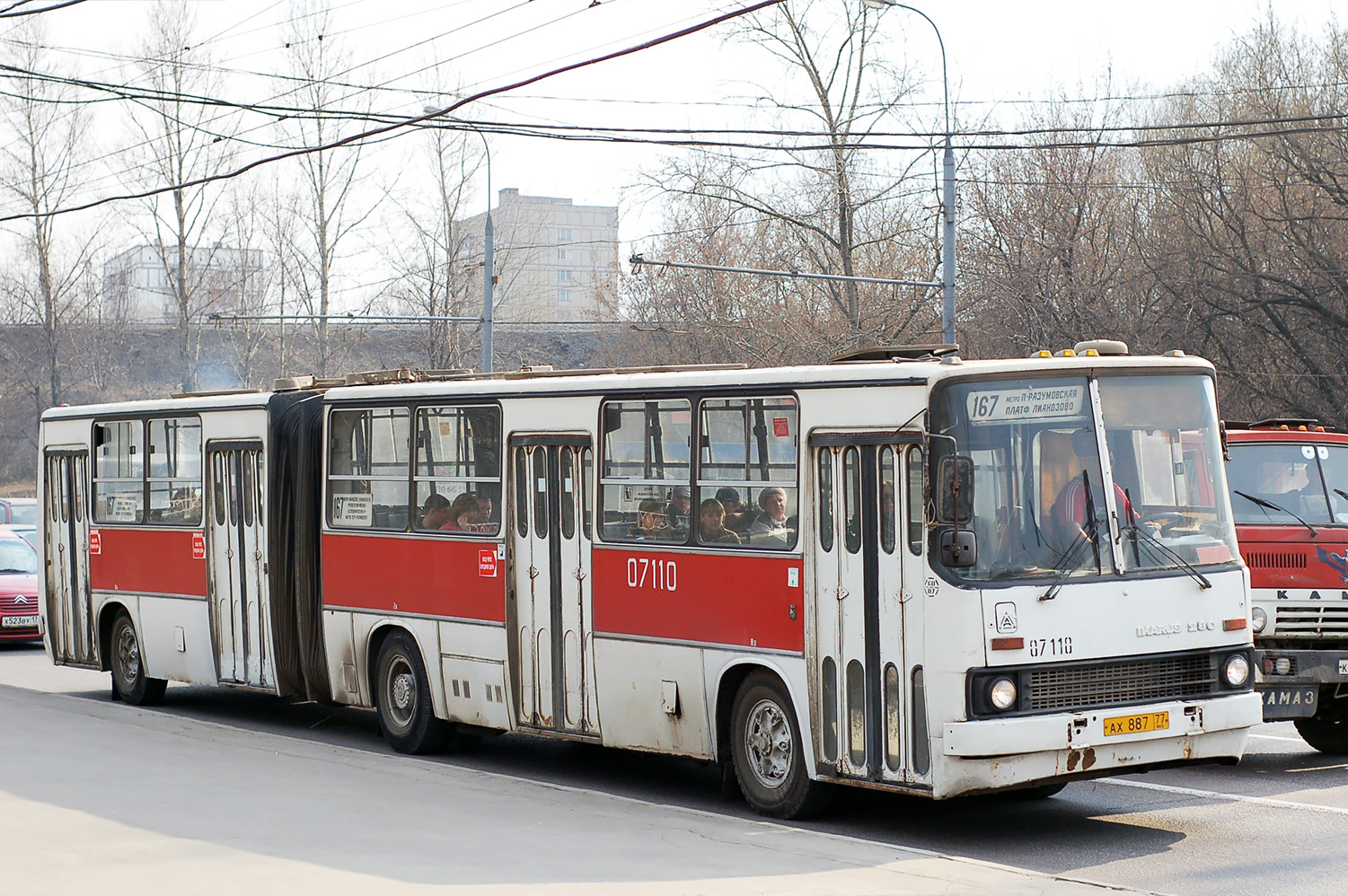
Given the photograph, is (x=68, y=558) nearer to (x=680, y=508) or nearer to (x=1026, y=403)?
(x=680, y=508)

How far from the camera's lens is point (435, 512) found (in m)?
12.8

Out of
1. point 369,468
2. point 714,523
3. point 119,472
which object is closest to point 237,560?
point 369,468

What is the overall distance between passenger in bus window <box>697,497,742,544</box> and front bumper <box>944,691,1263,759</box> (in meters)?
2.17

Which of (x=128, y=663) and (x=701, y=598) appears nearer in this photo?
(x=701, y=598)

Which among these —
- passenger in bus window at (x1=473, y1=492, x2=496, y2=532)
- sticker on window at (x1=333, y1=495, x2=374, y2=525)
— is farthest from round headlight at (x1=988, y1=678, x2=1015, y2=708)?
sticker on window at (x1=333, y1=495, x2=374, y2=525)

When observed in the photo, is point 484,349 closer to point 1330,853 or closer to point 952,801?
point 952,801

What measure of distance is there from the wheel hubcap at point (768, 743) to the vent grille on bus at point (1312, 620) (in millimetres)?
4038

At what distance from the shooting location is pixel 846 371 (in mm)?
9430

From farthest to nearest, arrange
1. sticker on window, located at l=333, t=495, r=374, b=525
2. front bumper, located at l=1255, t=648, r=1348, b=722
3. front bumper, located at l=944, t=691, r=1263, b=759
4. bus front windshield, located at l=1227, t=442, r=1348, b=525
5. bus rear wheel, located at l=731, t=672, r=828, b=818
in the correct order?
sticker on window, located at l=333, t=495, r=374, b=525 → bus front windshield, located at l=1227, t=442, r=1348, b=525 → front bumper, located at l=1255, t=648, r=1348, b=722 → bus rear wheel, located at l=731, t=672, r=828, b=818 → front bumper, located at l=944, t=691, r=1263, b=759

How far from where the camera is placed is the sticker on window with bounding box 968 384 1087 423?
8.99 meters

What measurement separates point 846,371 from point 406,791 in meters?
3.96

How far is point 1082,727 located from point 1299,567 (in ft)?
11.7

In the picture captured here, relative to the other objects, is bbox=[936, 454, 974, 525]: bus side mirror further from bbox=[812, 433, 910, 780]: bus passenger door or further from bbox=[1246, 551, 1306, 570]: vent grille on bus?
bbox=[1246, 551, 1306, 570]: vent grille on bus

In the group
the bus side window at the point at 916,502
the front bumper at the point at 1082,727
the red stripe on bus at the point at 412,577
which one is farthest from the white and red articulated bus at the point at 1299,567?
the red stripe on bus at the point at 412,577
